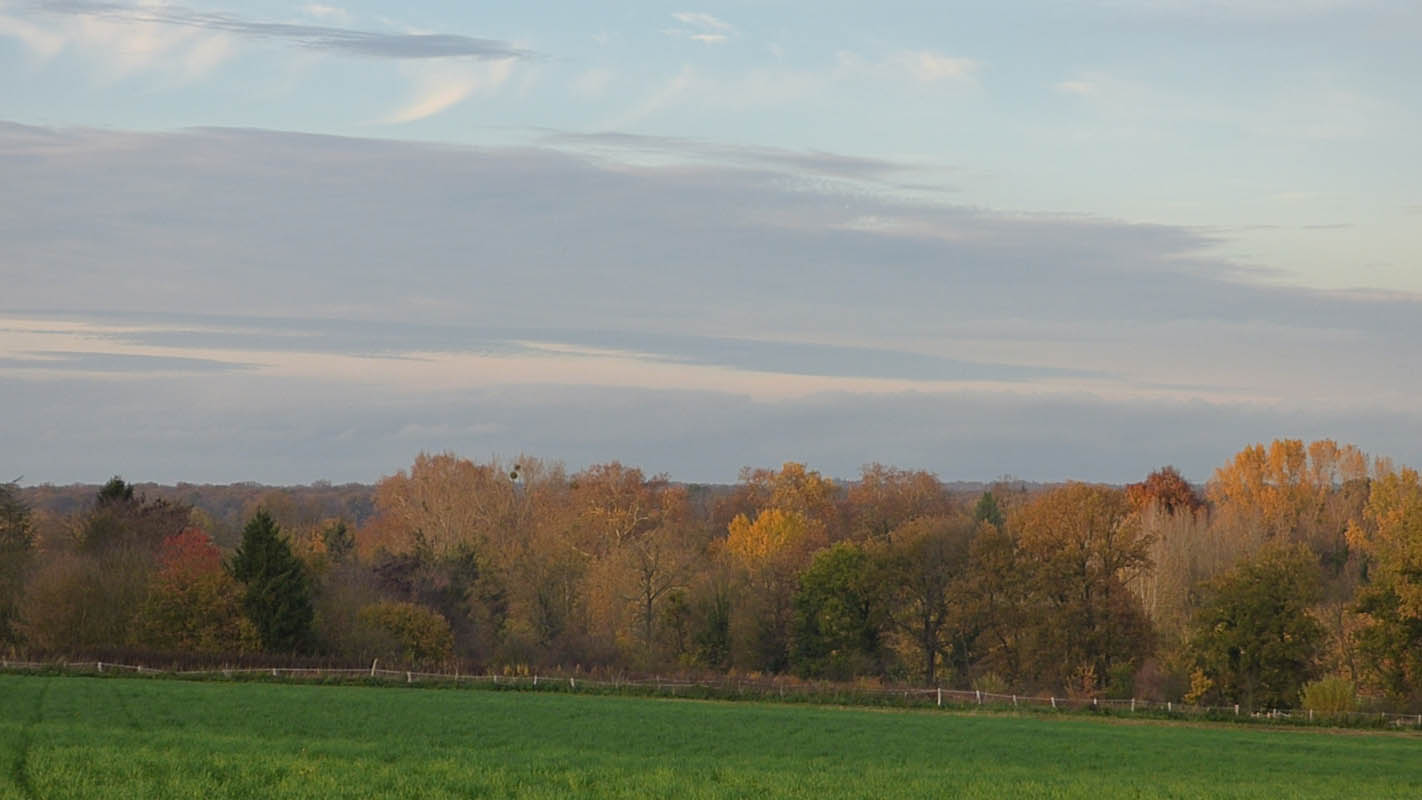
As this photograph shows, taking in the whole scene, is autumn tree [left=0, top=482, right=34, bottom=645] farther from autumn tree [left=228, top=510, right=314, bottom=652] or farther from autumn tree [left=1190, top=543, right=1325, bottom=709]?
autumn tree [left=1190, top=543, right=1325, bottom=709]

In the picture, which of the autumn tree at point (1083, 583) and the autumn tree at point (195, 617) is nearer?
the autumn tree at point (195, 617)

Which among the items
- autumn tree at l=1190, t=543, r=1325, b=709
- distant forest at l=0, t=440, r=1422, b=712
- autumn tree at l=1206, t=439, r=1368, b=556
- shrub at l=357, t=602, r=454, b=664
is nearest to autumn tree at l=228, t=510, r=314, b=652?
distant forest at l=0, t=440, r=1422, b=712

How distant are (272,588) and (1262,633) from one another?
45.1 metres

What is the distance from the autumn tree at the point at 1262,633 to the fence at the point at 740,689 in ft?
4.26

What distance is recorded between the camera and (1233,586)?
62.9 m

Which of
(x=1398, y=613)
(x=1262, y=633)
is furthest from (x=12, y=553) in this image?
(x=1398, y=613)

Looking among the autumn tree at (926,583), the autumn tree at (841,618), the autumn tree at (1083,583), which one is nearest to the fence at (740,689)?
the autumn tree at (1083,583)

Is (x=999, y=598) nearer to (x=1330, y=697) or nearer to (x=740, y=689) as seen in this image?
(x=740, y=689)

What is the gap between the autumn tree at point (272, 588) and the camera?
6812cm

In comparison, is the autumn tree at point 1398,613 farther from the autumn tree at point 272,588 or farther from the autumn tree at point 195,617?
the autumn tree at point 195,617

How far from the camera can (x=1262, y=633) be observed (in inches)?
2434

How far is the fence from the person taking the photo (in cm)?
5912

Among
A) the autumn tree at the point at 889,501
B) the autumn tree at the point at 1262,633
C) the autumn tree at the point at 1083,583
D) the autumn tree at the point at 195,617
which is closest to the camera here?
the autumn tree at the point at 1262,633

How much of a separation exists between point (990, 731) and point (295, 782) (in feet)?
98.7
